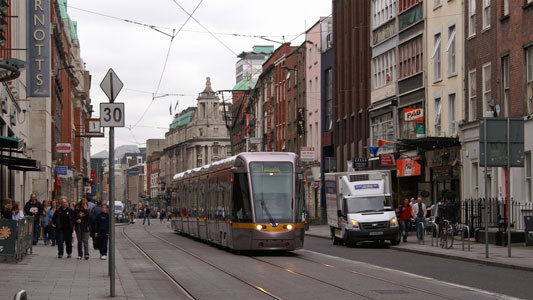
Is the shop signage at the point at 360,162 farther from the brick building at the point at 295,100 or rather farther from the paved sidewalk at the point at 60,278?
the paved sidewalk at the point at 60,278

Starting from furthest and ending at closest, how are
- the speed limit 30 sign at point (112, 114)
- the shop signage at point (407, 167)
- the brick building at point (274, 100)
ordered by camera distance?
the brick building at point (274, 100) < the shop signage at point (407, 167) < the speed limit 30 sign at point (112, 114)

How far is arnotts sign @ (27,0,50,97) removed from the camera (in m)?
41.1

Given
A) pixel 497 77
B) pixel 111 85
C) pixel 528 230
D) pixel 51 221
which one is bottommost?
pixel 528 230

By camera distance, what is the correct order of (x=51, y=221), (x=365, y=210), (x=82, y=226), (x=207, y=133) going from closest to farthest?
(x=82, y=226)
(x=51, y=221)
(x=365, y=210)
(x=207, y=133)

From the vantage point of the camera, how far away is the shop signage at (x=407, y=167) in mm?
47062

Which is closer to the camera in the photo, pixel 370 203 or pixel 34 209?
pixel 34 209

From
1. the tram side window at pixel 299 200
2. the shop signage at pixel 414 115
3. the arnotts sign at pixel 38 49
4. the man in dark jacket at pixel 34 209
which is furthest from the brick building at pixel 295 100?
the tram side window at pixel 299 200

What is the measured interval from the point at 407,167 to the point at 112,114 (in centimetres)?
3429

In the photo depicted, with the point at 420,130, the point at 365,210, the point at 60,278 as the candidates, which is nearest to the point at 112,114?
the point at 60,278

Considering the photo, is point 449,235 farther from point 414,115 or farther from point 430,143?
point 414,115

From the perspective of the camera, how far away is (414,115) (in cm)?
4562

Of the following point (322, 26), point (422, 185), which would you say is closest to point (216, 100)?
point (322, 26)

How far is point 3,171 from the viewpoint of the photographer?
37.2 m

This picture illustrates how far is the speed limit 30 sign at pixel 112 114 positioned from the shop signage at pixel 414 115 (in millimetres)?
30871
